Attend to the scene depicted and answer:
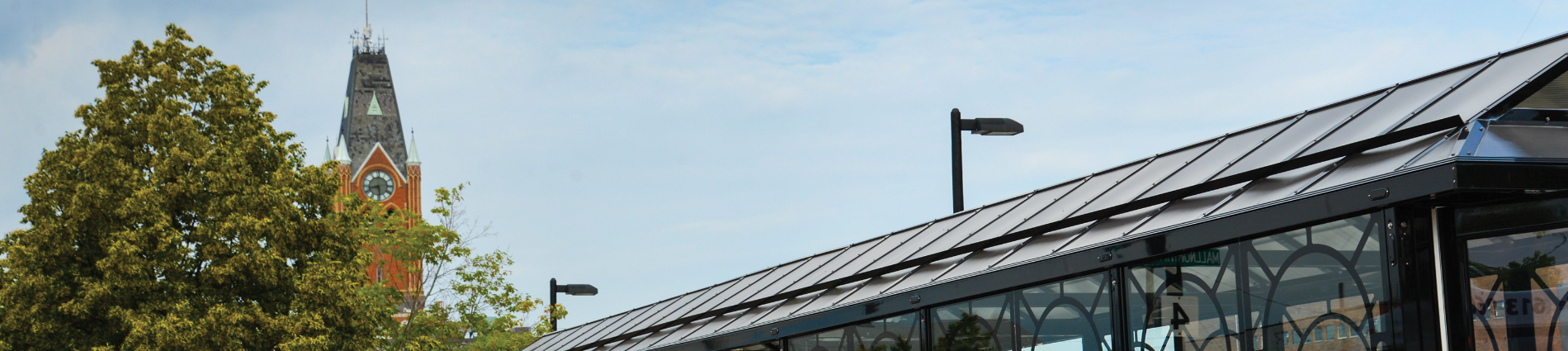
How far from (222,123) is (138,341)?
534 cm

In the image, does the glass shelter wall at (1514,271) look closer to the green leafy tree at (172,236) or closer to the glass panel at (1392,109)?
the glass panel at (1392,109)

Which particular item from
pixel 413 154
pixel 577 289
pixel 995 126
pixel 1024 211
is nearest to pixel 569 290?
pixel 577 289

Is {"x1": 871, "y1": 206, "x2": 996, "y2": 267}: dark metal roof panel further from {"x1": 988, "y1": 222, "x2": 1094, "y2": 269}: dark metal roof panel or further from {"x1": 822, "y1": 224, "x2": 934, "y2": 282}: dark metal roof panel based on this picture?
{"x1": 988, "y1": 222, "x2": 1094, "y2": 269}: dark metal roof panel

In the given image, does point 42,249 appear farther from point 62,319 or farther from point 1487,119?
point 1487,119

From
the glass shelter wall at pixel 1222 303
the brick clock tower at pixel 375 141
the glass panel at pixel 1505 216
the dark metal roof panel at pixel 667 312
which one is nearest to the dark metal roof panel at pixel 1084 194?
the glass shelter wall at pixel 1222 303

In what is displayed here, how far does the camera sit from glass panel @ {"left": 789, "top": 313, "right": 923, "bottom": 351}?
10867 mm

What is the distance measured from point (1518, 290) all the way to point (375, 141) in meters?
158

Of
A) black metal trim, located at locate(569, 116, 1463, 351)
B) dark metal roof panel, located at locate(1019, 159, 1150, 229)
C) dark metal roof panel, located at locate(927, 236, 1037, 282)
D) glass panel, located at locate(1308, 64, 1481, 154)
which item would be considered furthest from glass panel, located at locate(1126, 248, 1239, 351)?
dark metal roof panel, located at locate(1019, 159, 1150, 229)

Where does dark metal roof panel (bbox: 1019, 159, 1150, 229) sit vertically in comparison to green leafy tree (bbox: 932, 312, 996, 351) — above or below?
above

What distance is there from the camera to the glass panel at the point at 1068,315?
857 centimetres

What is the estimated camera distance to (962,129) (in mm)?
16531

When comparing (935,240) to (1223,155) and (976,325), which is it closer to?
(976,325)

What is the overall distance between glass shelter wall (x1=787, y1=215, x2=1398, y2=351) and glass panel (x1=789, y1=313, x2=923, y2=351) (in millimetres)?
773

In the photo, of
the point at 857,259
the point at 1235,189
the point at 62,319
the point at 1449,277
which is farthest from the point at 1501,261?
the point at 62,319
